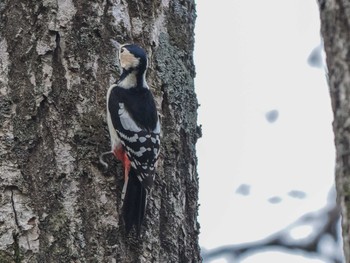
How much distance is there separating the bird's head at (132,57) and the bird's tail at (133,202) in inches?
16.1

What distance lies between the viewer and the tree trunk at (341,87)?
1312 mm

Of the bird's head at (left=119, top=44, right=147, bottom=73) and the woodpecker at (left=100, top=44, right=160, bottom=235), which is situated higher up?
the bird's head at (left=119, top=44, right=147, bottom=73)

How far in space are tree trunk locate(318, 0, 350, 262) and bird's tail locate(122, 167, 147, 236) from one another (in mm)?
1484

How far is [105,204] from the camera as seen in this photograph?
2.82 m

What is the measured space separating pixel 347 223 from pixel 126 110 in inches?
82.6

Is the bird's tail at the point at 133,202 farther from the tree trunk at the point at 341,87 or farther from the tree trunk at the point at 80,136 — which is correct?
the tree trunk at the point at 341,87

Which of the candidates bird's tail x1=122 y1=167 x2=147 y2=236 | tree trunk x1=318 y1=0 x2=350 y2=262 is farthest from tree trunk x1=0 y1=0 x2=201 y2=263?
tree trunk x1=318 y1=0 x2=350 y2=262

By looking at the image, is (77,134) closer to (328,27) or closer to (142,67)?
(142,67)

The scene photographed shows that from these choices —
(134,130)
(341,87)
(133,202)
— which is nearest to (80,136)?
(133,202)

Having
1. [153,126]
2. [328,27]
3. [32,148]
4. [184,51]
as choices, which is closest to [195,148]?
[153,126]

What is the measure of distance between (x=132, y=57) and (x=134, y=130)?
48 centimetres

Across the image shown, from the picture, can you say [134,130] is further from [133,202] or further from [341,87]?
[341,87]

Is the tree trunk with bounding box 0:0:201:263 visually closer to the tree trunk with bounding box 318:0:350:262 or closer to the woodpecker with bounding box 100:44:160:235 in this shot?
the woodpecker with bounding box 100:44:160:235

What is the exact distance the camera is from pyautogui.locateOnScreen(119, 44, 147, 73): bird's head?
2.95 m
